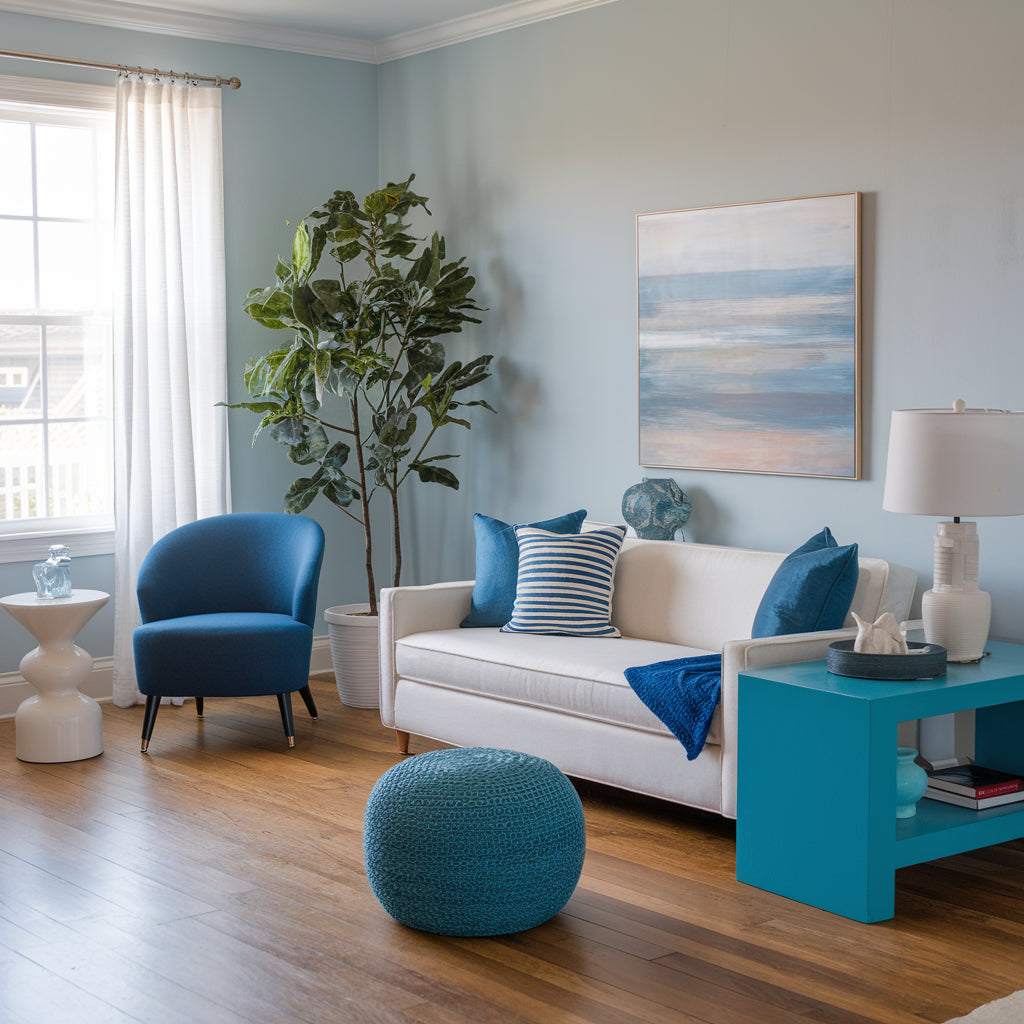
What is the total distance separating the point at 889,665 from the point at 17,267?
3860 mm

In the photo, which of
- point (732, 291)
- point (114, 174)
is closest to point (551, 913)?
point (732, 291)

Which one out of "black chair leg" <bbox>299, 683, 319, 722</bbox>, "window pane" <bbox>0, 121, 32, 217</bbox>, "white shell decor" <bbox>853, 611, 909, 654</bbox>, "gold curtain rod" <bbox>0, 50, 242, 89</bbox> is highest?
"gold curtain rod" <bbox>0, 50, 242, 89</bbox>

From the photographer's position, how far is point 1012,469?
3.27m

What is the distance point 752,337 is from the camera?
14.8 feet

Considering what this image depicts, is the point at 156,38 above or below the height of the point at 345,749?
above

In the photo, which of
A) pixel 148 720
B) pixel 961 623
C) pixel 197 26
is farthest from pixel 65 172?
pixel 961 623

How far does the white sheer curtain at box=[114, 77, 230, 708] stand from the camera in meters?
5.31

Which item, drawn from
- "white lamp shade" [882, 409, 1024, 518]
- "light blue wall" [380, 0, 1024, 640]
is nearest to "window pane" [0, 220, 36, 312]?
"light blue wall" [380, 0, 1024, 640]

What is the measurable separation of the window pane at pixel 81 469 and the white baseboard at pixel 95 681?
2.16 ft

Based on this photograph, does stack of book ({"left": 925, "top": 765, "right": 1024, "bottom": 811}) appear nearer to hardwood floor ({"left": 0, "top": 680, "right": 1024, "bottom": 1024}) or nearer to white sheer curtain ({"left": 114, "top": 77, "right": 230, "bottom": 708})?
hardwood floor ({"left": 0, "top": 680, "right": 1024, "bottom": 1024})

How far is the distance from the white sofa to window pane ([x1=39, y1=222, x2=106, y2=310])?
1.97m

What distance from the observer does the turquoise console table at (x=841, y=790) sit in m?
3.01

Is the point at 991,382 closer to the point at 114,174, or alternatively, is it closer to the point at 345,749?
the point at 345,749

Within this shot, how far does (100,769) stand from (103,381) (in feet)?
5.97
